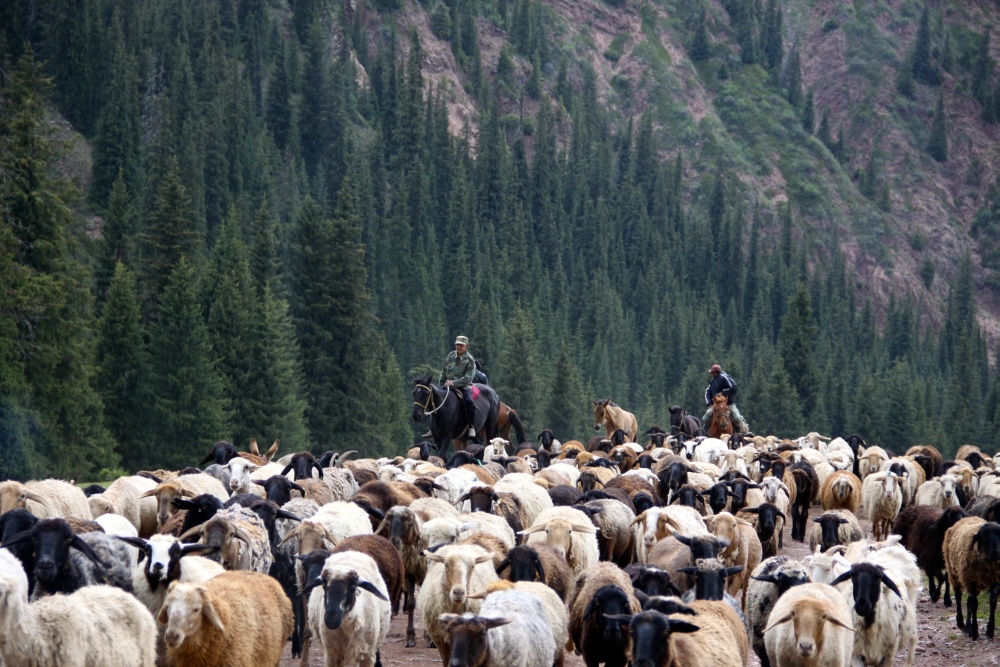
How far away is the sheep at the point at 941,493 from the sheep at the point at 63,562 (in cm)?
1611

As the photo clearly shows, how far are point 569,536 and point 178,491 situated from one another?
6.07 m

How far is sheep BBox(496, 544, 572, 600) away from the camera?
42.2 feet

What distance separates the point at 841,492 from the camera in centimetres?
2414

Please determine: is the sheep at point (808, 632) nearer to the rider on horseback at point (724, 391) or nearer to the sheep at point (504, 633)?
the sheep at point (504, 633)

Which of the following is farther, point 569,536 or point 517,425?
point 517,425

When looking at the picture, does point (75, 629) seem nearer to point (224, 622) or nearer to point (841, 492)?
point (224, 622)

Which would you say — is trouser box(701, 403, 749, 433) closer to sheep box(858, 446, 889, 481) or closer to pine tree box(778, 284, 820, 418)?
sheep box(858, 446, 889, 481)

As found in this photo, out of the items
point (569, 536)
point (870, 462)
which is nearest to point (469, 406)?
point (870, 462)

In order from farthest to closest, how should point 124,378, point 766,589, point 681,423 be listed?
point 124,378 < point 681,423 < point 766,589

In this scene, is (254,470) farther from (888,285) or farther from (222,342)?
(888,285)

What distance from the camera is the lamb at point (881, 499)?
23141 millimetres

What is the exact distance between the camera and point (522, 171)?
158 metres

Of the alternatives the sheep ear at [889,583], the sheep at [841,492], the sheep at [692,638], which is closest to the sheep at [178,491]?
the sheep at [692,638]

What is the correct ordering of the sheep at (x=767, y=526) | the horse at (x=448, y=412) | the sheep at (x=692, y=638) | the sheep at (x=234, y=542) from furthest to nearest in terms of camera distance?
the horse at (x=448, y=412) → the sheep at (x=767, y=526) → the sheep at (x=234, y=542) → the sheep at (x=692, y=638)
